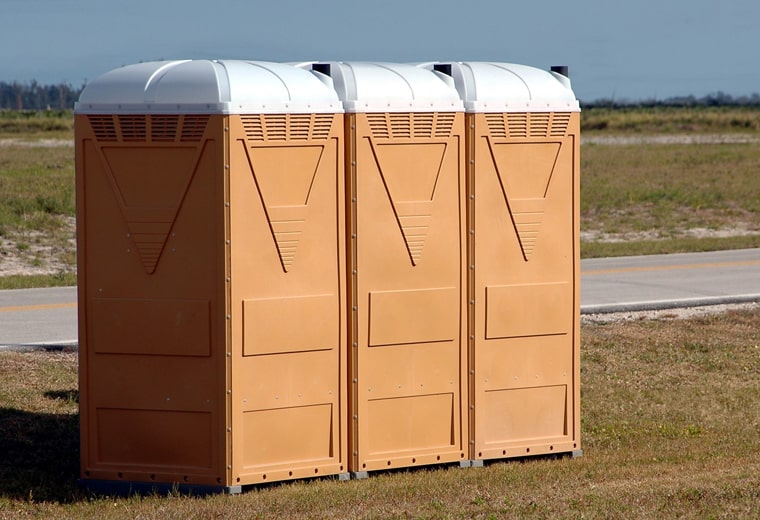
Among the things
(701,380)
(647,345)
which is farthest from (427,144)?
(647,345)

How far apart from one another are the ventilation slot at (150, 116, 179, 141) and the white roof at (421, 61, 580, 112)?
78.7 inches

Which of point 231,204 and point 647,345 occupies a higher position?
point 231,204

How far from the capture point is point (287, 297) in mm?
7453

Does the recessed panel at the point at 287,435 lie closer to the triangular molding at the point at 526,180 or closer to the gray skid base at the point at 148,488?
the gray skid base at the point at 148,488

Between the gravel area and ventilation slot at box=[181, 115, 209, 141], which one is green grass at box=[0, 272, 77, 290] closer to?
the gravel area

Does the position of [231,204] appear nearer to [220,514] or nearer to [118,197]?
[118,197]

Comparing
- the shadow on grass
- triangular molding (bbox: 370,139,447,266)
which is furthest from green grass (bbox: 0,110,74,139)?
triangular molding (bbox: 370,139,447,266)

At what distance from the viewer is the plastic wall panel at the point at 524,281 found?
8.05 metres

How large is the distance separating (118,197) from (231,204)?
0.77 meters

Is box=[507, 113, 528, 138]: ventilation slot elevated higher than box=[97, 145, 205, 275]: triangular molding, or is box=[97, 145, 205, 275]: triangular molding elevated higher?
box=[507, 113, 528, 138]: ventilation slot

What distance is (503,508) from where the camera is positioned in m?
6.66

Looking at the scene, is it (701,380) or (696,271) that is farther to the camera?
(696,271)

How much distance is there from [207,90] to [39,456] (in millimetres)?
3283

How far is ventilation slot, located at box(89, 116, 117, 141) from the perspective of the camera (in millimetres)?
7340
